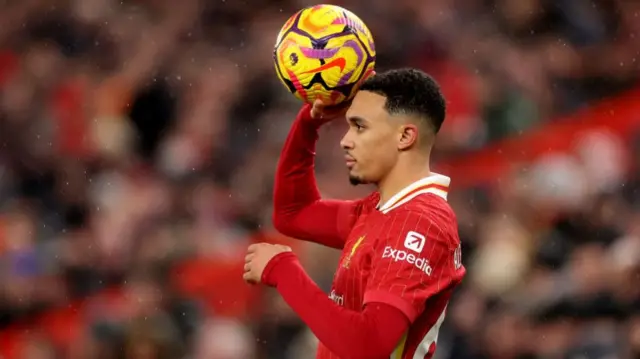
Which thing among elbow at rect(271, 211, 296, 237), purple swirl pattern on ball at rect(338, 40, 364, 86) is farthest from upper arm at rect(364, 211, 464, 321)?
elbow at rect(271, 211, 296, 237)

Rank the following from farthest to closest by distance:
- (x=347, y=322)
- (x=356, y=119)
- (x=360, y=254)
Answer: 1. (x=356, y=119)
2. (x=360, y=254)
3. (x=347, y=322)

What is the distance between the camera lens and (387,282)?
346 cm

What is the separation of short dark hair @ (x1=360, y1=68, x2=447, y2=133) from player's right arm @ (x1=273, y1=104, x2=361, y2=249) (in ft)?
1.47

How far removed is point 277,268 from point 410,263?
0.39m

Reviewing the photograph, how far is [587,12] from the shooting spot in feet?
31.4

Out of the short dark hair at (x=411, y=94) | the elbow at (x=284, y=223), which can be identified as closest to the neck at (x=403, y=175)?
the short dark hair at (x=411, y=94)

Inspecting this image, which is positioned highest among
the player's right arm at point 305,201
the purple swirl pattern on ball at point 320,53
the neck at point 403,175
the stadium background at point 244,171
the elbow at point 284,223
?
the purple swirl pattern on ball at point 320,53

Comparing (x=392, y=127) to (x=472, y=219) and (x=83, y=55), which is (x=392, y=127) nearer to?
(x=472, y=219)

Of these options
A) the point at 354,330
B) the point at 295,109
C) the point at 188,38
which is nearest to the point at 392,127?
the point at 354,330

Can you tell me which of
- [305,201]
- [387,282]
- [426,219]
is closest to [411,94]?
[426,219]

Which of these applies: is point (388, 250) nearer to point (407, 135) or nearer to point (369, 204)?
point (407, 135)

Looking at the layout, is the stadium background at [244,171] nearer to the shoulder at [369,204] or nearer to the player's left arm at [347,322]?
the shoulder at [369,204]

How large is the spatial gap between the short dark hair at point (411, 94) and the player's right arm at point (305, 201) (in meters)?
0.45

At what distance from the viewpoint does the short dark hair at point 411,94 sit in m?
3.75
